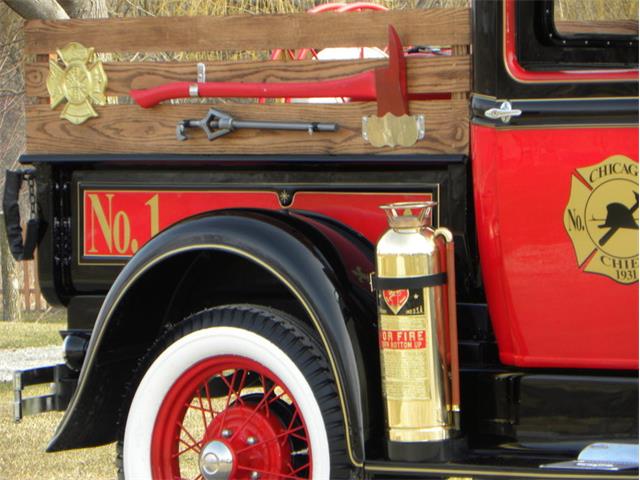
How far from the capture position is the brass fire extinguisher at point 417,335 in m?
2.84

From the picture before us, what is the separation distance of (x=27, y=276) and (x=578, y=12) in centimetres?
1140

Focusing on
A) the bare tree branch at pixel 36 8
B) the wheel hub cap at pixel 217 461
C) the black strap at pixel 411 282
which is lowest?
→ the wheel hub cap at pixel 217 461

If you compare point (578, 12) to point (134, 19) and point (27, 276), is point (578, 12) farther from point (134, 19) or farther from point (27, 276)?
point (27, 276)

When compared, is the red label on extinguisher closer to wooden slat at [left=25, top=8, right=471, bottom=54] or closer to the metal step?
wooden slat at [left=25, top=8, right=471, bottom=54]

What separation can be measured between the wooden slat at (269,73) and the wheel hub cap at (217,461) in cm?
98

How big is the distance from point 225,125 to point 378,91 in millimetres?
435

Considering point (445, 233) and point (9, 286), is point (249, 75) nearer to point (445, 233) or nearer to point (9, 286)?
point (445, 233)

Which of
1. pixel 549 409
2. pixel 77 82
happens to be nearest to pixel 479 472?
pixel 549 409

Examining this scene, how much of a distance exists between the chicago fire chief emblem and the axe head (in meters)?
0.49

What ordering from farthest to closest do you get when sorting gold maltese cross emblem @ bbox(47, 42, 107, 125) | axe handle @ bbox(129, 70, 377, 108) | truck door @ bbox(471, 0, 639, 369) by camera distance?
1. gold maltese cross emblem @ bbox(47, 42, 107, 125)
2. axe handle @ bbox(129, 70, 377, 108)
3. truck door @ bbox(471, 0, 639, 369)

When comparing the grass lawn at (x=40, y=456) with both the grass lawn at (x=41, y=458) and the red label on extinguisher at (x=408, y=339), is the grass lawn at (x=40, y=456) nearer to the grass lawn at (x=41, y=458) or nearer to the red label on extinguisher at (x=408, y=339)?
the grass lawn at (x=41, y=458)

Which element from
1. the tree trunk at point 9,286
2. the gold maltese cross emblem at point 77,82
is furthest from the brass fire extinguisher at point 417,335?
the tree trunk at point 9,286

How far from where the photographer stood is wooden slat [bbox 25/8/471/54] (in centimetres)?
303

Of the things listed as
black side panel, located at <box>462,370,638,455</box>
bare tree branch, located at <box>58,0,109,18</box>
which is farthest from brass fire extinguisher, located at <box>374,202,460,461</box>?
bare tree branch, located at <box>58,0,109,18</box>
